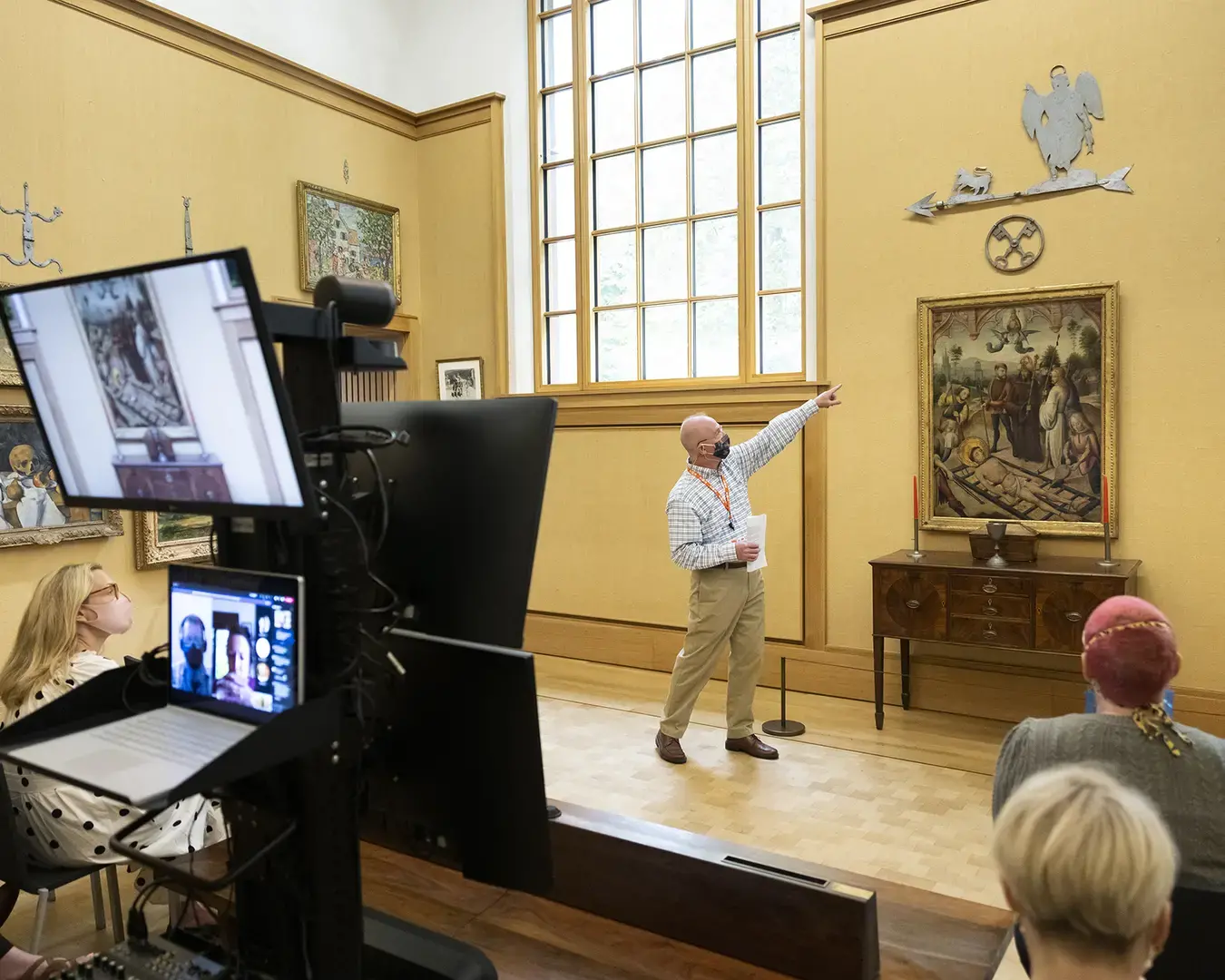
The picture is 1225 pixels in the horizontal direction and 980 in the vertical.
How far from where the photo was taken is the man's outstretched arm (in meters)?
5.08

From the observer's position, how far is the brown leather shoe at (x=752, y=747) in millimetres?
4930

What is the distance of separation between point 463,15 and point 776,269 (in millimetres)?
3219

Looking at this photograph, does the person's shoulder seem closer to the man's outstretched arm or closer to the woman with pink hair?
the woman with pink hair

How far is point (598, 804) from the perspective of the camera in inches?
170

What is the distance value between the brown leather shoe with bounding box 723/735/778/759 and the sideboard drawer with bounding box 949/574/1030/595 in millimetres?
1252

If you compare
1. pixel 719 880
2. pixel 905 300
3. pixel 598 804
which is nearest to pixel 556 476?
pixel 905 300

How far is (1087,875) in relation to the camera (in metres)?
1.21

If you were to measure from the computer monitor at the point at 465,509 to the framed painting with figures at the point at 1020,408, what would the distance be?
175 inches

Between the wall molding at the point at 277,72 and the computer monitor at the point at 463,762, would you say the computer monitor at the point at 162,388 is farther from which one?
the wall molding at the point at 277,72

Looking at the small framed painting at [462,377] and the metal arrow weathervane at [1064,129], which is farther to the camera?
the small framed painting at [462,377]

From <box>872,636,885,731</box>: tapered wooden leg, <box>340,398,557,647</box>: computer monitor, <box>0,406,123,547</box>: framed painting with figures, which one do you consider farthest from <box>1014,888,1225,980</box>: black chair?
<box>0,406,123,547</box>: framed painting with figures

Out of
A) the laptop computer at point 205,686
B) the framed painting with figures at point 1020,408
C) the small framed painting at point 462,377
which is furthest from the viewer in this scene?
the small framed painting at point 462,377

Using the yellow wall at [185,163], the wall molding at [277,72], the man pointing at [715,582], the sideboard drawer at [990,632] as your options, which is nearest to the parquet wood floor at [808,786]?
the man pointing at [715,582]

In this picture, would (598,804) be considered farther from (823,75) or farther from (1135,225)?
(823,75)
